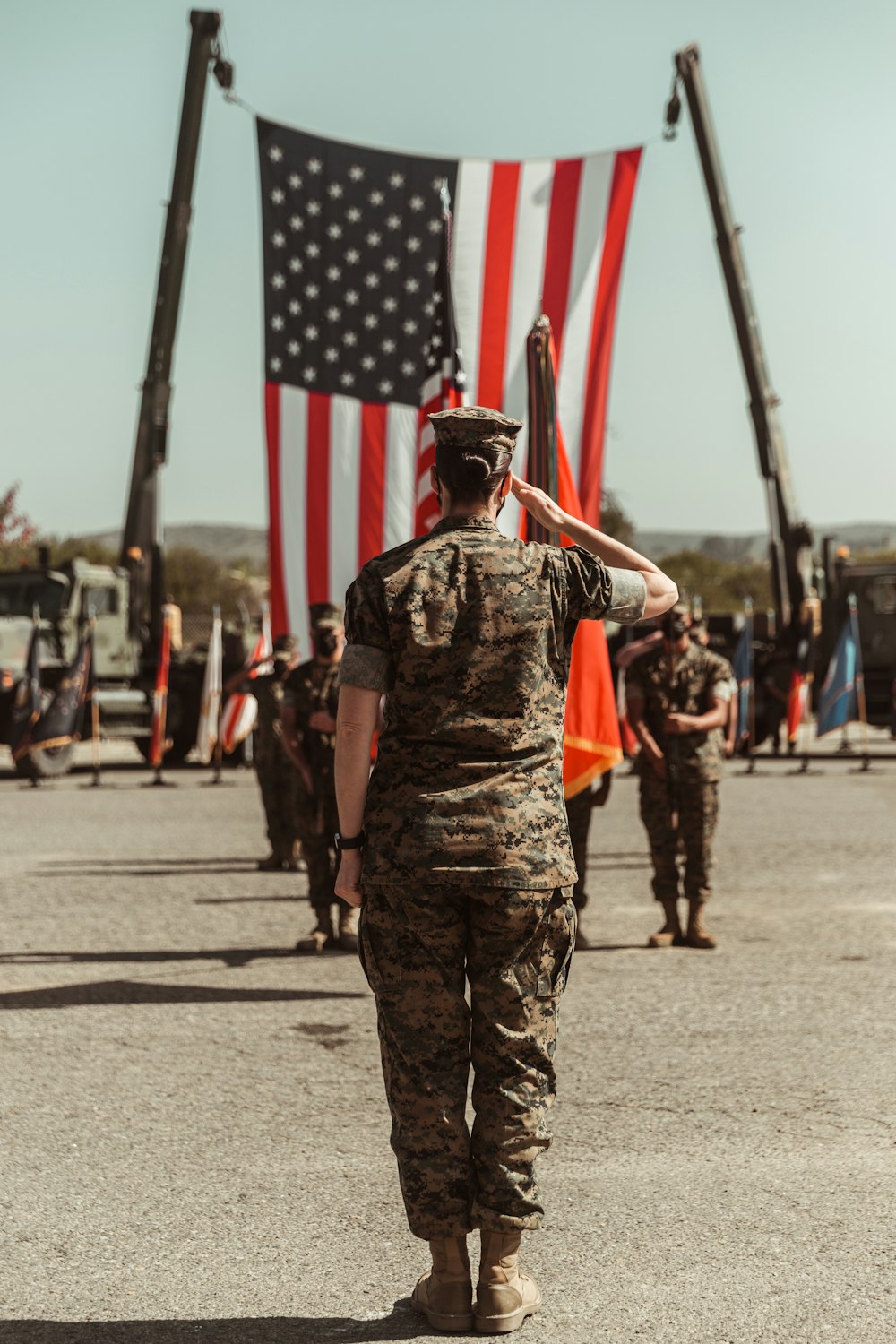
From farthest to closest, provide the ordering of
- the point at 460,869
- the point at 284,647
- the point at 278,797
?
the point at 278,797
the point at 284,647
the point at 460,869

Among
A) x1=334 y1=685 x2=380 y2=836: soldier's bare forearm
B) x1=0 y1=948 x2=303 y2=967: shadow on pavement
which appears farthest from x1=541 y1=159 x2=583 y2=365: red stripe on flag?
x1=334 y1=685 x2=380 y2=836: soldier's bare forearm

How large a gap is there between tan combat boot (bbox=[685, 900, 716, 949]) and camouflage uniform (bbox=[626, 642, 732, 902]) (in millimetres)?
42

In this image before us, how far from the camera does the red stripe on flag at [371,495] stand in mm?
9375

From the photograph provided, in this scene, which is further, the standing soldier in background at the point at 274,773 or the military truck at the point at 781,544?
the military truck at the point at 781,544

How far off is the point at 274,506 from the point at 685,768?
3.06 m

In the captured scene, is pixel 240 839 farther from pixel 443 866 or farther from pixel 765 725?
→ pixel 765 725

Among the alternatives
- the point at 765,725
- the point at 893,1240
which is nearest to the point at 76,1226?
the point at 893,1240

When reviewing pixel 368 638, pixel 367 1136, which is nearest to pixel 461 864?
pixel 368 638

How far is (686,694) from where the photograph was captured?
8.23 metres

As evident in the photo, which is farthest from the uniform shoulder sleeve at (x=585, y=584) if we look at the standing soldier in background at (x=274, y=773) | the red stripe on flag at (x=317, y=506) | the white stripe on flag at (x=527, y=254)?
the standing soldier in background at (x=274, y=773)

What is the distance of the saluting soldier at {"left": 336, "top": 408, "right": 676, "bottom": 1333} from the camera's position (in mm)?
3299

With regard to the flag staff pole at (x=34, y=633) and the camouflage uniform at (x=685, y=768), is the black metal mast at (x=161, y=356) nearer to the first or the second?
the flag staff pole at (x=34, y=633)

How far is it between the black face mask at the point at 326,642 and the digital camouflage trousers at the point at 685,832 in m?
1.83

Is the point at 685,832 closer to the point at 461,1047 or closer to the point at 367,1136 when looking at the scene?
the point at 367,1136
